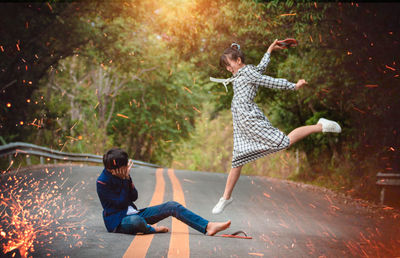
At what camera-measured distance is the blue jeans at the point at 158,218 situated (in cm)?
539

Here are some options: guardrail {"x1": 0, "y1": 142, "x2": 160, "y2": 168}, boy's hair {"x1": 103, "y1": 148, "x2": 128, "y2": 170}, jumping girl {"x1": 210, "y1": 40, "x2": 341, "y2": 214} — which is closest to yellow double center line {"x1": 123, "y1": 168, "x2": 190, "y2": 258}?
jumping girl {"x1": 210, "y1": 40, "x2": 341, "y2": 214}

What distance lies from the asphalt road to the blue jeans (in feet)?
0.40

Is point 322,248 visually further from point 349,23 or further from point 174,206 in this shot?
point 349,23

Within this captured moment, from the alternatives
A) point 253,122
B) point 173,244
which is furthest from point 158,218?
point 253,122

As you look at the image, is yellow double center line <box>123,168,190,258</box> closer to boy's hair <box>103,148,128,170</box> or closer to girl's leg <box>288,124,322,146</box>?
boy's hair <box>103,148,128,170</box>

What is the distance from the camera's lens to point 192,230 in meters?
6.13

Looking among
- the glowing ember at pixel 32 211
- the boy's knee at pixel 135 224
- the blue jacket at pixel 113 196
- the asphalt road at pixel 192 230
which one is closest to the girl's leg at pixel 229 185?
the asphalt road at pixel 192 230

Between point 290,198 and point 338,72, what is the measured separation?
11.4 feet

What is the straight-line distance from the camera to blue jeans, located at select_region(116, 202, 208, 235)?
539cm

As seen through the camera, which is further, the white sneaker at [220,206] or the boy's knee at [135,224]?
the white sneaker at [220,206]

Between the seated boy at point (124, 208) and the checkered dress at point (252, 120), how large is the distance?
100 cm

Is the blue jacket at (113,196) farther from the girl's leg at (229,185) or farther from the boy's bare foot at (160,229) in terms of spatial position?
the girl's leg at (229,185)

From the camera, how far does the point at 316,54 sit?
11.8 metres

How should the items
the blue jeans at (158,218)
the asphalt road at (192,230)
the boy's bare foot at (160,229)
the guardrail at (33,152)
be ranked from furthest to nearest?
the guardrail at (33,152) < the boy's bare foot at (160,229) < the blue jeans at (158,218) < the asphalt road at (192,230)
